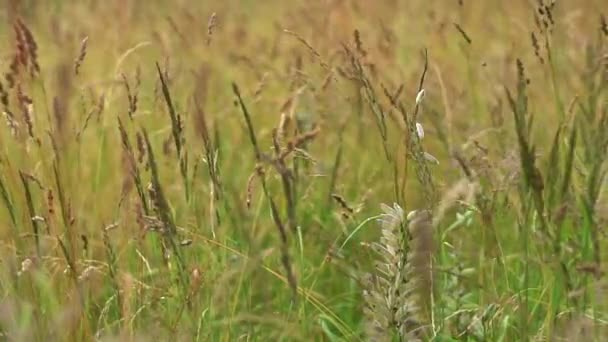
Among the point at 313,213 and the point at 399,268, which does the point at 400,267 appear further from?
A: the point at 313,213

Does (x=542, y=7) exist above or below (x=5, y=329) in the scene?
above

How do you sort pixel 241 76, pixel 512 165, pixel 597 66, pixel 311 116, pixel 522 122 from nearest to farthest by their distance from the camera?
pixel 522 122 < pixel 512 165 < pixel 597 66 < pixel 311 116 < pixel 241 76

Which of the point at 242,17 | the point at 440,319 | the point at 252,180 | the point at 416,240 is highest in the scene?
the point at 242,17

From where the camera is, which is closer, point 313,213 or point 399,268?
point 399,268

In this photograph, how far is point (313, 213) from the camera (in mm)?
2260

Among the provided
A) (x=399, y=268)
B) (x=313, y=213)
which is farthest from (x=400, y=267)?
(x=313, y=213)

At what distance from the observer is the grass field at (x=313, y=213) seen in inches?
52.7

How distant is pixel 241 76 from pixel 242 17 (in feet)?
3.19

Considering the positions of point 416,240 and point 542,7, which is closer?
point 416,240

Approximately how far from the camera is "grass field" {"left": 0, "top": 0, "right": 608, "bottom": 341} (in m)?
1.34

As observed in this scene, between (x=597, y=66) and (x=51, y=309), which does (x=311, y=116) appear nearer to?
(x=597, y=66)

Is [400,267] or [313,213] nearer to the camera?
[400,267]

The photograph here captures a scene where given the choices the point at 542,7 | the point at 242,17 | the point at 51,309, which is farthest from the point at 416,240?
the point at 242,17

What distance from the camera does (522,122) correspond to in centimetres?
126
